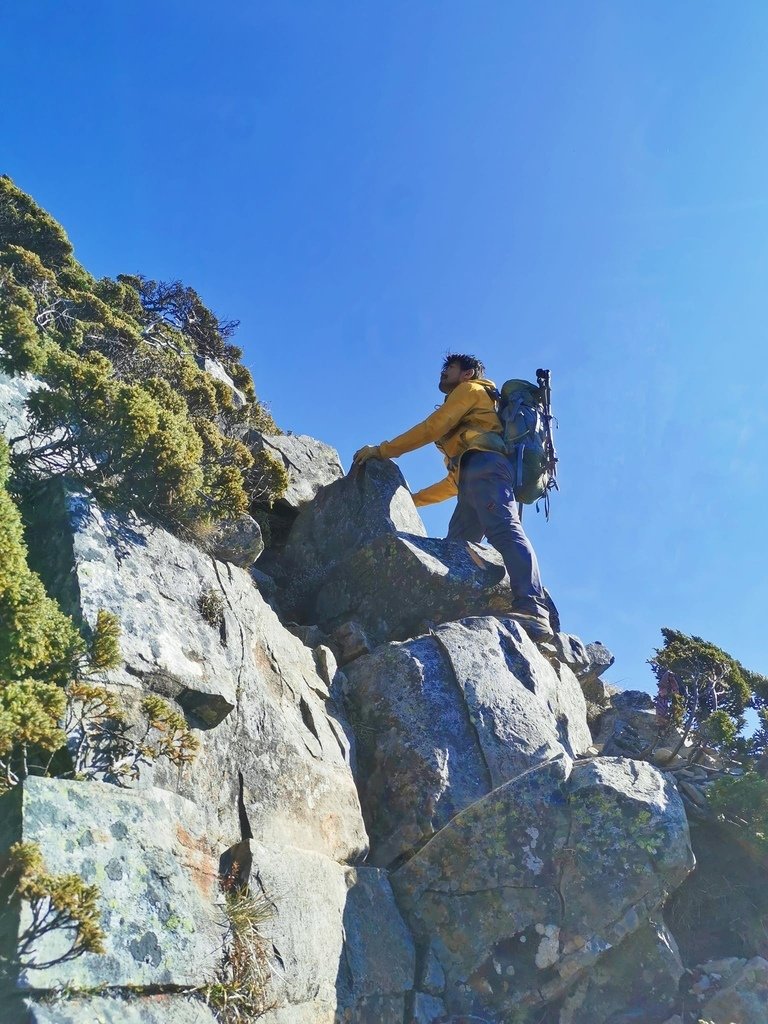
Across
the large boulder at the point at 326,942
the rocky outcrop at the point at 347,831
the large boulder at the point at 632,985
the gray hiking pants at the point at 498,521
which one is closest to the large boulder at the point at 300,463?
the gray hiking pants at the point at 498,521

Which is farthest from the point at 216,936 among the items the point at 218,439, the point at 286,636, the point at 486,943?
the point at 218,439

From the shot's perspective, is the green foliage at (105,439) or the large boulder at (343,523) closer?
the green foliage at (105,439)

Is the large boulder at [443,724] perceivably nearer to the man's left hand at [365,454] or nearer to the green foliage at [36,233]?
the man's left hand at [365,454]

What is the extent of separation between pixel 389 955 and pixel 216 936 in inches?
85.6

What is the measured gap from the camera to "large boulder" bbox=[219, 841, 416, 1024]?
6391mm

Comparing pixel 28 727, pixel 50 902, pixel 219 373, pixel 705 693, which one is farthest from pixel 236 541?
pixel 219 373

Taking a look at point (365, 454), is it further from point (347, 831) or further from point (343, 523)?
point (347, 831)

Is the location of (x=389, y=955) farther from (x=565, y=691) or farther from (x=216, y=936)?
(x=565, y=691)

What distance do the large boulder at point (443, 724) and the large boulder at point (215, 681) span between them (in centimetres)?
57

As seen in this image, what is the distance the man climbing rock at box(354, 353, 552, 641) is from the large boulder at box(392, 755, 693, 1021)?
4083 mm

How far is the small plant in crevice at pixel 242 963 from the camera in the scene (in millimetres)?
5695

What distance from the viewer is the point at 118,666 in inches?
271

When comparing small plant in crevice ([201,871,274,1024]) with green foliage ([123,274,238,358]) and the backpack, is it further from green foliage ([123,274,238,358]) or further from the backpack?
green foliage ([123,274,238,358])

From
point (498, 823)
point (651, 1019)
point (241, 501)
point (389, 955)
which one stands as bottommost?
point (651, 1019)
